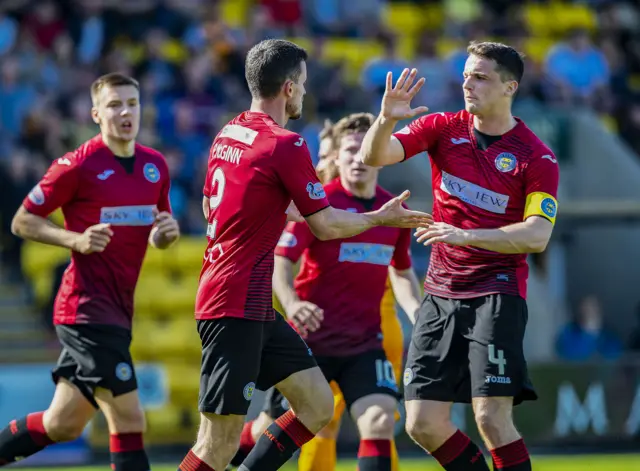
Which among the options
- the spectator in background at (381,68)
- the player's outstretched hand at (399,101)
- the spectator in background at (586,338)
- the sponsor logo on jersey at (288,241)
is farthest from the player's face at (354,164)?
the spectator in background at (381,68)

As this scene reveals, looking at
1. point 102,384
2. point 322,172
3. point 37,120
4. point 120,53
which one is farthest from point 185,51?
point 102,384

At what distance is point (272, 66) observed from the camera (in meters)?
6.78

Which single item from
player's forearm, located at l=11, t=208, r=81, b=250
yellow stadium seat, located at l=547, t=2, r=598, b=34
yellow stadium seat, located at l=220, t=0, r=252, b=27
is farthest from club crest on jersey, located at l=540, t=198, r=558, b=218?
yellow stadium seat, located at l=547, t=2, r=598, b=34

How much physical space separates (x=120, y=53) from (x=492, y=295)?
1018cm

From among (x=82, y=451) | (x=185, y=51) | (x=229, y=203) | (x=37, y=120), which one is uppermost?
(x=185, y=51)

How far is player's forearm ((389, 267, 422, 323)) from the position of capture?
812 cm

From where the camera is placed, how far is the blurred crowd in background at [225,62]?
50.3 ft

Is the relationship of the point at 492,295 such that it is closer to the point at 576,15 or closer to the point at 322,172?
the point at 322,172

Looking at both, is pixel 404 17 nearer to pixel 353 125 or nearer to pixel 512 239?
pixel 353 125

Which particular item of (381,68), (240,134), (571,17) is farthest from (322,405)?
(571,17)

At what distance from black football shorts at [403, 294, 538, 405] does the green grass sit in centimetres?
432

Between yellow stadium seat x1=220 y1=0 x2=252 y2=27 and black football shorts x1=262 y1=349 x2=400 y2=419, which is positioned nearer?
black football shorts x1=262 y1=349 x2=400 y2=419

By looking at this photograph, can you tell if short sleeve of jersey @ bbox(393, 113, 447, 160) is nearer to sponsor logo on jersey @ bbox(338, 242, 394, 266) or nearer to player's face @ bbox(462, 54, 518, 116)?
player's face @ bbox(462, 54, 518, 116)

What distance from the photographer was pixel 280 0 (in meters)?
18.4
